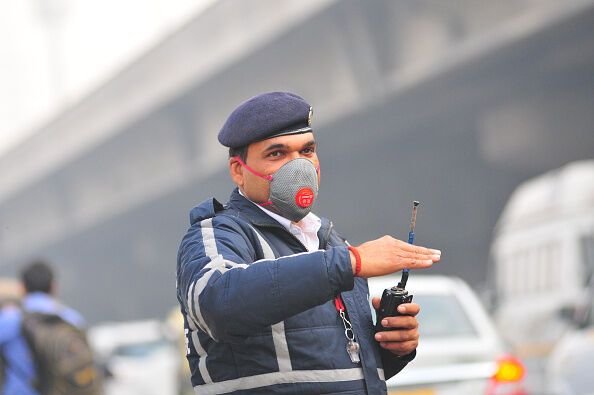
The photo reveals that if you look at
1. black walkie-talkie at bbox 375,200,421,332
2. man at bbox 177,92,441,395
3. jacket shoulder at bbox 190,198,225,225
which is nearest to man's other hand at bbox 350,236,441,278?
man at bbox 177,92,441,395

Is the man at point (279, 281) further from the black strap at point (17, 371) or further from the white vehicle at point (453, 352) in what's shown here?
the white vehicle at point (453, 352)

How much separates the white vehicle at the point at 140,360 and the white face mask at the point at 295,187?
58.2 ft

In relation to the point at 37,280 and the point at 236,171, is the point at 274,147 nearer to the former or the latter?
the point at 236,171

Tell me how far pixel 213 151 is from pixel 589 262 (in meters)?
18.3

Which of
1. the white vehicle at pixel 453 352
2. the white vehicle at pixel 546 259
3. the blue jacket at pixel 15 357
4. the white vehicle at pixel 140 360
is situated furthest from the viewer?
the white vehicle at pixel 140 360

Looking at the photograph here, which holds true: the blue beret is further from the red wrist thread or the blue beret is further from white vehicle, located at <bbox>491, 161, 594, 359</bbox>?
white vehicle, located at <bbox>491, 161, 594, 359</bbox>

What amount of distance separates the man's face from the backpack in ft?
12.8

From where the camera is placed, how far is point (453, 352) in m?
9.20

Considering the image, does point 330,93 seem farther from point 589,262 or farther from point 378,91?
point 589,262

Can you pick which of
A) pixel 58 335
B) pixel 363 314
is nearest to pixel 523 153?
pixel 58 335

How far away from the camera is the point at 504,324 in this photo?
63.3 ft

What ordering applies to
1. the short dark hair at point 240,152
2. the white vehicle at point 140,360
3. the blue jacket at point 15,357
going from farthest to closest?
the white vehicle at point 140,360 → the blue jacket at point 15,357 → the short dark hair at point 240,152

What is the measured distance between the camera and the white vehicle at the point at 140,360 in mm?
22178

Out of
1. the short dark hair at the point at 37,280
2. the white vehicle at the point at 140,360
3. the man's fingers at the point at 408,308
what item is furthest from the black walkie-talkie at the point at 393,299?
the white vehicle at the point at 140,360
